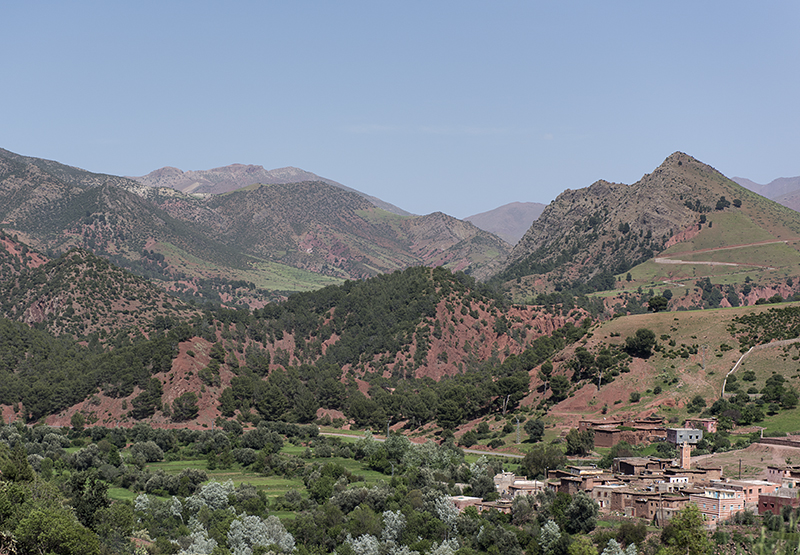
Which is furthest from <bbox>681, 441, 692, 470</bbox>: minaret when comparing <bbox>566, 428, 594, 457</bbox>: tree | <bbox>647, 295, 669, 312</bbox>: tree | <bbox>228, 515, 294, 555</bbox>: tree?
<bbox>647, 295, 669, 312</bbox>: tree

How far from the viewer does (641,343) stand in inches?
6122

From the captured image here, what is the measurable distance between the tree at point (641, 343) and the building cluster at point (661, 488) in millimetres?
42833

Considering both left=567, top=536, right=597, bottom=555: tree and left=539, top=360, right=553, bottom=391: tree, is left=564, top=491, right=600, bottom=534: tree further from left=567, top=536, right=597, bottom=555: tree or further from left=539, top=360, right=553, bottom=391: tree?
left=539, top=360, right=553, bottom=391: tree

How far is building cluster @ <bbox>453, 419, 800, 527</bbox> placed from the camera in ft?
282

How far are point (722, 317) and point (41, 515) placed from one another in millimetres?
126972

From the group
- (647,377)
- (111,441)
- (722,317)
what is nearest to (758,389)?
(647,377)

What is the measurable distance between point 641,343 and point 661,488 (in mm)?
65141

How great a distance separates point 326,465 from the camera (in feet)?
396

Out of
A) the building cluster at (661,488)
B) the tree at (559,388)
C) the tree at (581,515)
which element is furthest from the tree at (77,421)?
the tree at (581,515)

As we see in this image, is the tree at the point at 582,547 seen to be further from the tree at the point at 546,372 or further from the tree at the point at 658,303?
the tree at the point at 658,303

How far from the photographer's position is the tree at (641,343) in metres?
155

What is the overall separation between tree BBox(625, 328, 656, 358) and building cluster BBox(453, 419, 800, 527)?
1686 inches

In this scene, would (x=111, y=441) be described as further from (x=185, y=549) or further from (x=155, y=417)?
(x=185, y=549)

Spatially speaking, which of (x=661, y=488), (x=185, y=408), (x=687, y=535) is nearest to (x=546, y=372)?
(x=185, y=408)
